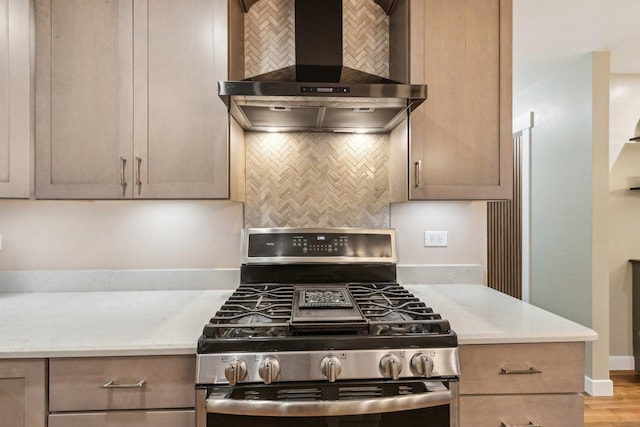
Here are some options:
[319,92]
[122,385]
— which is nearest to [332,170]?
[319,92]

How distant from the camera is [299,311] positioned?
136 cm

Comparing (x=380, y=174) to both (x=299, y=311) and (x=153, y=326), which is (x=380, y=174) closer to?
(x=299, y=311)

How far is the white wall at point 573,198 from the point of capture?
2.80 m

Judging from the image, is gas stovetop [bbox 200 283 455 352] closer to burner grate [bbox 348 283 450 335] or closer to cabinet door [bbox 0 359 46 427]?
burner grate [bbox 348 283 450 335]

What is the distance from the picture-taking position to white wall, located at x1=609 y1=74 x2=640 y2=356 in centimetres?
329

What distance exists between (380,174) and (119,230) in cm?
144

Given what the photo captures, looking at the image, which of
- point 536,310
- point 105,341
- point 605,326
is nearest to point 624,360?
point 605,326

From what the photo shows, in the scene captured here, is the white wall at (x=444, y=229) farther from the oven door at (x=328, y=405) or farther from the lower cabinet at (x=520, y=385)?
the oven door at (x=328, y=405)

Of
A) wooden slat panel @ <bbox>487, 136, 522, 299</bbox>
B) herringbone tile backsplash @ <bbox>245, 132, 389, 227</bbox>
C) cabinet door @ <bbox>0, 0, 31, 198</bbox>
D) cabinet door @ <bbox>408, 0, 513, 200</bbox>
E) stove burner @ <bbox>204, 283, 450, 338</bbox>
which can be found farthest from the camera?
wooden slat panel @ <bbox>487, 136, 522, 299</bbox>

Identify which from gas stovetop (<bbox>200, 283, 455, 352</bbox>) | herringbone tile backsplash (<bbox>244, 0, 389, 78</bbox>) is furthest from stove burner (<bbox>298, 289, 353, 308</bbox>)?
herringbone tile backsplash (<bbox>244, 0, 389, 78</bbox>)

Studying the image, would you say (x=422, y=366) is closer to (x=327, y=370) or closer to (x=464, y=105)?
(x=327, y=370)

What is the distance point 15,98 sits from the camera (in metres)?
1.57

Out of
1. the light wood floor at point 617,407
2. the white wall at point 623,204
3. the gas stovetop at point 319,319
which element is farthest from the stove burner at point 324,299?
the white wall at point 623,204

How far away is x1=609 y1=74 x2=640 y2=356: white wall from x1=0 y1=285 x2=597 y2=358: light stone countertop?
2347 mm
